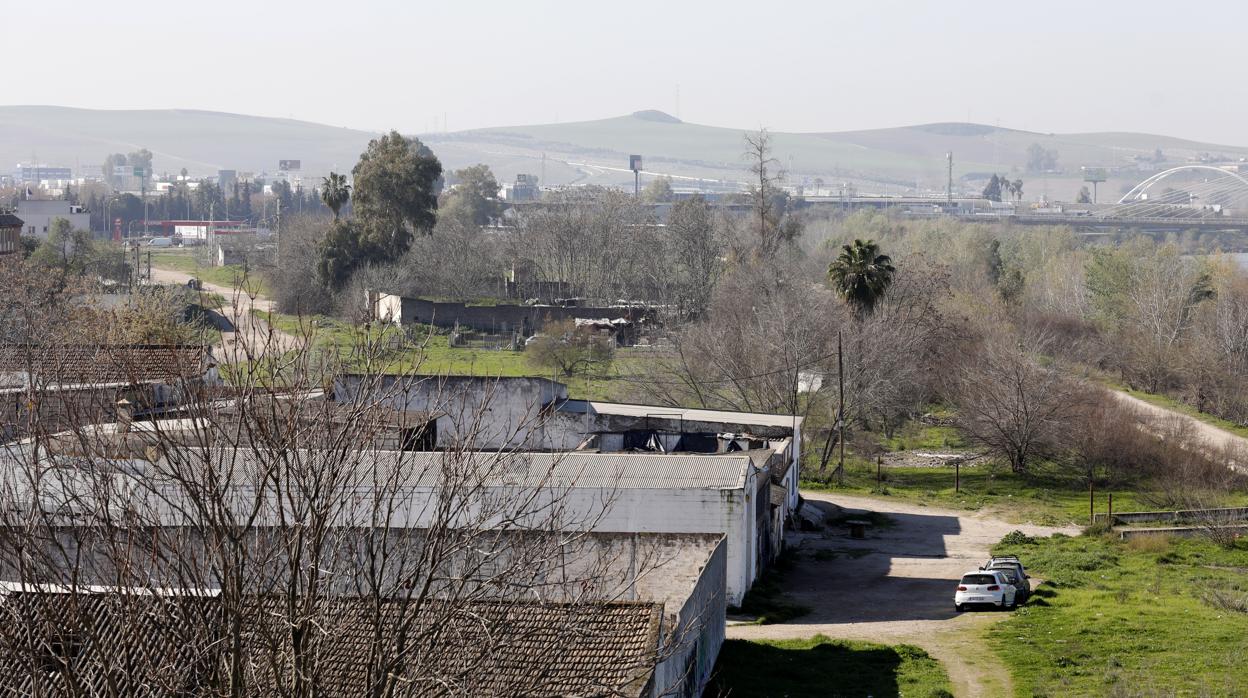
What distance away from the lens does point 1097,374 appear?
55.6 metres

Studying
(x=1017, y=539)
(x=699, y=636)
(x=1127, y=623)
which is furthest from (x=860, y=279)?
(x=699, y=636)

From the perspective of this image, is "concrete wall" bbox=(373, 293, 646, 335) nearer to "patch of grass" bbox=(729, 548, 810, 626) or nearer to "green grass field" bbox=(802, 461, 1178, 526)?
"green grass field" bbox=(802, 461, 1178, 526)

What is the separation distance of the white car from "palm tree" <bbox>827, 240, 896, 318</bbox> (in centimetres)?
2051

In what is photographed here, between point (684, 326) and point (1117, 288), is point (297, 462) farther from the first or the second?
point (1117, 288)

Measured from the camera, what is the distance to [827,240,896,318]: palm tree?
145ft

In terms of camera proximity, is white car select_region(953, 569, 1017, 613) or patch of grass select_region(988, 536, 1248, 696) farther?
white car select_region(953, 569, 1017, 613)

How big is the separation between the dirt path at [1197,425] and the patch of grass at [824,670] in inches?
904

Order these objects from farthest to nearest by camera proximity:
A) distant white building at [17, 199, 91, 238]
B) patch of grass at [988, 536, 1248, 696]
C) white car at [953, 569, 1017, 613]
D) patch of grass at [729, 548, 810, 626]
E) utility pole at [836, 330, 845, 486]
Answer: distant white building at [17, 199, 91, 238]
utility pole at [836, 330, 845, 486]
white car at [953, 569, 1017, 613]
patch of grass at [729, 548, 810, 626]
patch of grass at [988, 536, 1248, 696]

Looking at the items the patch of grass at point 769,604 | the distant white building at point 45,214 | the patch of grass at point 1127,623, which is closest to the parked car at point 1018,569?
the patch of grass at point 1127,623

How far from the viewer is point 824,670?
63.8 feet

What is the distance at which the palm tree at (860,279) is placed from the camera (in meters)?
44.2

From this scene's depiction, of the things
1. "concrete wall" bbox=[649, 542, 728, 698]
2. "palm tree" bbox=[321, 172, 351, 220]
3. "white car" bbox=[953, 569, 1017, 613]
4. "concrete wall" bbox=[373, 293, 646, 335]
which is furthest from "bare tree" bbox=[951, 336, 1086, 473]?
"palm tree" bbox=[321, 172, 351, 220]

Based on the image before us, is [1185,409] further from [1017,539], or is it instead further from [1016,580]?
[1016,580]

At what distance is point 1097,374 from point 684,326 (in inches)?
634
